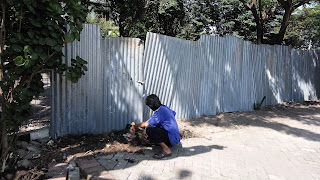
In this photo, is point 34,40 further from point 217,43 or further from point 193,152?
point 217,43

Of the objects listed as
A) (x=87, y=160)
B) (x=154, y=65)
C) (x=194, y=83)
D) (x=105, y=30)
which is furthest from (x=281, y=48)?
(x=105, y=30)

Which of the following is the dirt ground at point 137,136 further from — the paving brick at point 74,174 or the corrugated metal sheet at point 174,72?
the corrugated metal sheet at point 174,72

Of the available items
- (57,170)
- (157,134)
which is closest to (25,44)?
(57,170)

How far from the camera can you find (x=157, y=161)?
12.7 feet

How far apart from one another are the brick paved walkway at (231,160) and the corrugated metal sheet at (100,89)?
103 centimetres

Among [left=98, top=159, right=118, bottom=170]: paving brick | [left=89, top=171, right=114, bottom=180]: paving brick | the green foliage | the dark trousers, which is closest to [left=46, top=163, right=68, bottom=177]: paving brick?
[left=89, top=171, right=114, bottom=180]: paving brick

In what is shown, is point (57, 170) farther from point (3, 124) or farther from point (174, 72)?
point (174, 72)

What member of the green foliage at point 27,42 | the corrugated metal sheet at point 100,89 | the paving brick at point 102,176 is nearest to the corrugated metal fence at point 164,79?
the corrugated metal sheet at point 100,89

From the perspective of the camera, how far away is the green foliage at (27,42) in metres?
3.04

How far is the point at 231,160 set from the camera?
13.3ft

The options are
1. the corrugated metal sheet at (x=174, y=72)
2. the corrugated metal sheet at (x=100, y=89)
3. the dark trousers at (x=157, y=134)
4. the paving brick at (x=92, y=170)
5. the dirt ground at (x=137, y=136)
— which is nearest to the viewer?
the paving brick at (x=92, y=170)

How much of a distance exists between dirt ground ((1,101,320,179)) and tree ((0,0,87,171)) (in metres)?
0.63

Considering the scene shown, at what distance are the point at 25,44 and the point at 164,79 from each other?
3113 mm

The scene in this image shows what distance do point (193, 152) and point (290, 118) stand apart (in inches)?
162
